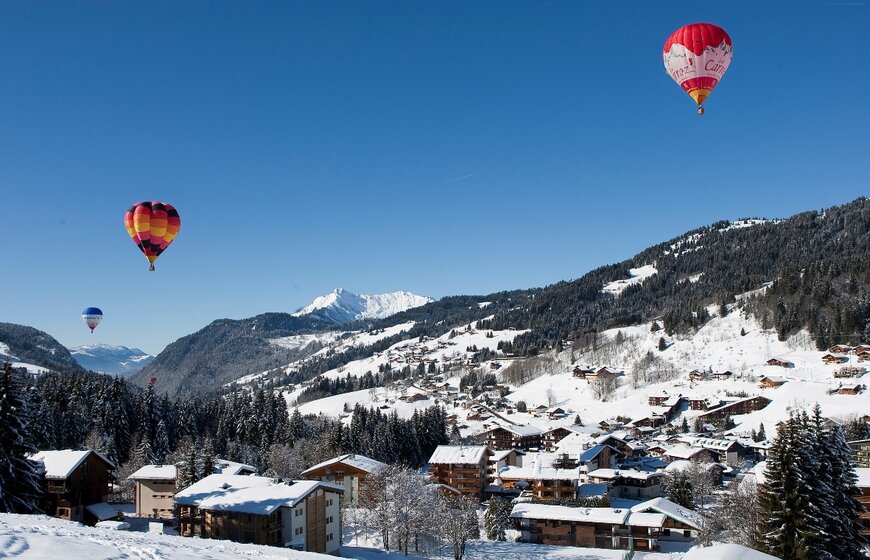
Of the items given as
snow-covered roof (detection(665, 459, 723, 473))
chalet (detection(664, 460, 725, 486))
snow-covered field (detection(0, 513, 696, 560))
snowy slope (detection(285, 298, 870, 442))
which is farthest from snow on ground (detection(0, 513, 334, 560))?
snowy slope (detection(285, 298, 870, 442))

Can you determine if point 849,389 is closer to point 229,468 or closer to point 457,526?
point 457,526

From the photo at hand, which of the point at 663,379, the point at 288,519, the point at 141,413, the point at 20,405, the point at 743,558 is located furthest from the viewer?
the point at 663,379

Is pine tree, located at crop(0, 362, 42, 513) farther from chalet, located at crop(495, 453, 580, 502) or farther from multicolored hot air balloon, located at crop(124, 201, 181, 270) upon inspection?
chalet, located at crop(495, 453, 580, 502)

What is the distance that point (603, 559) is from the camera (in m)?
45.0

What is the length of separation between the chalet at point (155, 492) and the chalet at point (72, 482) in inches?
280

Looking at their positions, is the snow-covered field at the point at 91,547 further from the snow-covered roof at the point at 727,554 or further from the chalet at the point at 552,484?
the chalet at the point at 552,484

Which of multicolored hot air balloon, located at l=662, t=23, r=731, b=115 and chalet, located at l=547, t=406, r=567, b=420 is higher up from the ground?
multicolored hot air balloon, located at l=662, t=23, r=731, b=115

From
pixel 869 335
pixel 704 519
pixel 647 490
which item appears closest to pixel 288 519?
pixel 704 519

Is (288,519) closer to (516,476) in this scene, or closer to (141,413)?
(516,476)

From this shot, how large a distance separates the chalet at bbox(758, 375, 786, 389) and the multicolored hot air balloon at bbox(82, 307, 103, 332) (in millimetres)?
116731

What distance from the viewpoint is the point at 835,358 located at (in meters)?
131

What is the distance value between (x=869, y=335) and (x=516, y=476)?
107950 millimetres

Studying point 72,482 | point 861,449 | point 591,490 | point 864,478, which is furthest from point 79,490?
point 861,449

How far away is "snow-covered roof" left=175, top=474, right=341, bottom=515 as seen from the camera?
3672 centimetres
